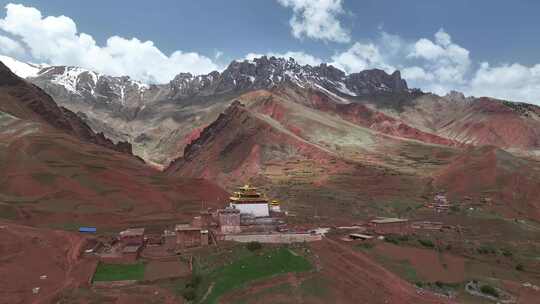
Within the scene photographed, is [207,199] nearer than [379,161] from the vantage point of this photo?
Yes

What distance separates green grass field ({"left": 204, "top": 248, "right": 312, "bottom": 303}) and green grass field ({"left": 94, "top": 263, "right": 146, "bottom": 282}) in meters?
5.89

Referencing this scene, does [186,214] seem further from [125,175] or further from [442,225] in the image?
[442,225]

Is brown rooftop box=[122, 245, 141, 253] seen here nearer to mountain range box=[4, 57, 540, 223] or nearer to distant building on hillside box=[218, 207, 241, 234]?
distant building on hillside box=[218, 207, 241, 234]

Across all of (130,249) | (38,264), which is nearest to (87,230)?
(38,264)

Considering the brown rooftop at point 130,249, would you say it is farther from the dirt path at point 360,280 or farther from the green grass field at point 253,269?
the dirt path at point 360,280

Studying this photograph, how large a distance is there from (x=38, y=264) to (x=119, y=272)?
6.53m

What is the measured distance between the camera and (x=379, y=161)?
104 meters

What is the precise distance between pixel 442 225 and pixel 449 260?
18844mm

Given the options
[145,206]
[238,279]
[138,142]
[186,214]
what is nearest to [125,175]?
[145,206]

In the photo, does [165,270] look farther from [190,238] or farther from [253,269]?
[253,269]

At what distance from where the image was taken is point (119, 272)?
34219mm

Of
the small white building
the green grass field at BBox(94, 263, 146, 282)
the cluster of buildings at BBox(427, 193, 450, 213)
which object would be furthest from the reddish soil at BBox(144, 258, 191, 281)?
the cluster of buildings at BBox(427, 193, 450, 213)

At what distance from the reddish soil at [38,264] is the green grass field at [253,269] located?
9.63 meters

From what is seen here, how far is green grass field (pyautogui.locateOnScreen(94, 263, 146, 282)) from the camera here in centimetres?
3312
